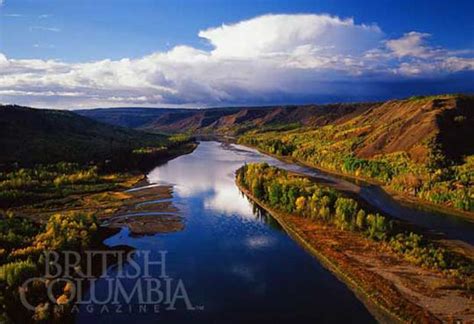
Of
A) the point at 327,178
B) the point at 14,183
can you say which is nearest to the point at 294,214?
the point at 327,178

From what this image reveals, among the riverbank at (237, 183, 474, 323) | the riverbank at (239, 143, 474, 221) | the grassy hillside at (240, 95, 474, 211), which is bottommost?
Answer: the riverbank at (237, 183, 474, 323)

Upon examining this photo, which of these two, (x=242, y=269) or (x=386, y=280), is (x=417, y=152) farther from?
(x=242, y=269)

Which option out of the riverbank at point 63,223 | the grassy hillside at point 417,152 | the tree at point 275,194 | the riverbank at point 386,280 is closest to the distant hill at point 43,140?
the riverbank at point 63,223

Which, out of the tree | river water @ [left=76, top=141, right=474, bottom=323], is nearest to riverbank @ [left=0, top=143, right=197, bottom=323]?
river water @ [left=76, top=141, right=474, bottom=323]

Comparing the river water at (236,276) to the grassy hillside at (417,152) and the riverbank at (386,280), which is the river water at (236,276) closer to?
the riverbank at (386,280)

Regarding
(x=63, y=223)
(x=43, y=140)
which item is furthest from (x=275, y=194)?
(x=43, y=140)

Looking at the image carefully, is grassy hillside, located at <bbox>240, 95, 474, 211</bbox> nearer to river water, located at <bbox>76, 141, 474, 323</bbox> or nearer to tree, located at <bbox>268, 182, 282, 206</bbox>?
river water, located at <bbox>76, 141, 474, 323</bbox>

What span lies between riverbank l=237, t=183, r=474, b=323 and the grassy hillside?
25442 millimetres

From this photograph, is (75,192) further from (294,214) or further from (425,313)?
(425,313)

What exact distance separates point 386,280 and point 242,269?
1333cm

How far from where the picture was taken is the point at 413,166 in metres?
87.1

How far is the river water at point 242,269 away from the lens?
110 ft

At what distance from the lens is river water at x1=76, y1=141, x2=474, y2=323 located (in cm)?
3359

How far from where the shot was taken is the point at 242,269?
42406mm
